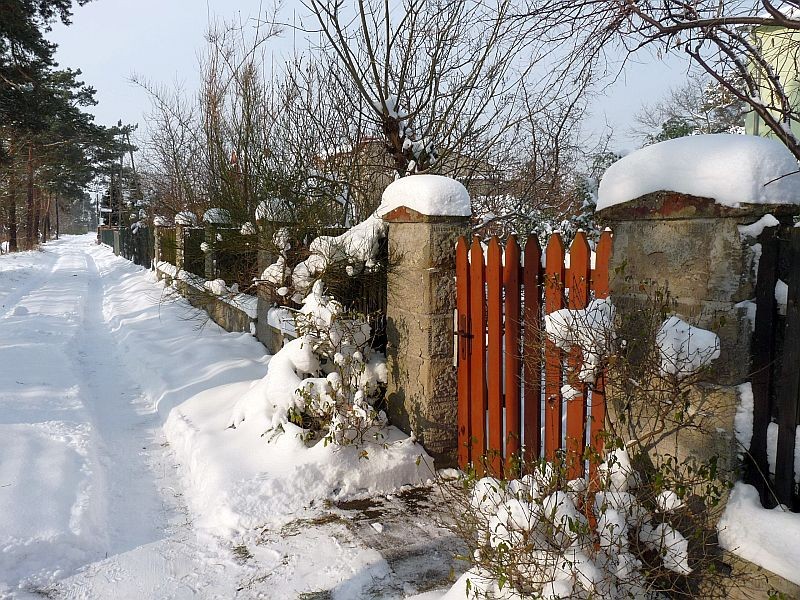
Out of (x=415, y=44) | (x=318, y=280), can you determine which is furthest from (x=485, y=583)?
(x=415, y=44)

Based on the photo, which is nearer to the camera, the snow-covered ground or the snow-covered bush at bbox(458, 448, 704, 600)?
the snow-covered bush at bbox(458, 448, 704, 600)

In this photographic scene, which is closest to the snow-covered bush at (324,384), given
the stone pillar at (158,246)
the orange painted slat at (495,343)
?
the orange painted slat at (495,343)

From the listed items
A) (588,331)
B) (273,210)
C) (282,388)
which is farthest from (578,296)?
(273,210)

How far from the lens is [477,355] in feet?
12.7

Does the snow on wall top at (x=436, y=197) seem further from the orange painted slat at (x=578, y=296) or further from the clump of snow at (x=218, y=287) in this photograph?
the clump of snow at (x=218, y=287)

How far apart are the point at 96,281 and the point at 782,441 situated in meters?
22.7

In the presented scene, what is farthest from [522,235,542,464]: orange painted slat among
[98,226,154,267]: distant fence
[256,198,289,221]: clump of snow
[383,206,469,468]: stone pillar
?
[98,226,154,267]: distant fence

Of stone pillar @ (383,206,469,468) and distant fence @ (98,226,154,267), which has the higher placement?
distant fence @ (98,226,154,267)

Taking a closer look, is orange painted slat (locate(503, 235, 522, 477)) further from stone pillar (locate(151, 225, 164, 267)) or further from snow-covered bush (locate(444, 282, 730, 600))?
stone pillar (locate(151, 225, 164, 267))

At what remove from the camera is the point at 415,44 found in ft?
19.3

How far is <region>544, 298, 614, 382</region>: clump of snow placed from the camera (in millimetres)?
2475

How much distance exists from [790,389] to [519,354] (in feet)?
5.34

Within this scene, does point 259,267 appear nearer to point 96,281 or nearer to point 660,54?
point 660,54

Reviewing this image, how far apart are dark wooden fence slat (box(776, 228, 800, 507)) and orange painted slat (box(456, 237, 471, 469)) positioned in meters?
2.05
